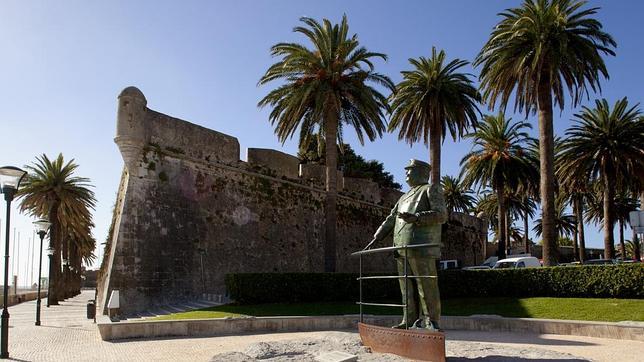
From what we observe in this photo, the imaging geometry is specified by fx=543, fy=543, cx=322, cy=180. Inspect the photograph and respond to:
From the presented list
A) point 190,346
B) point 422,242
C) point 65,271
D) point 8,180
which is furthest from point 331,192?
point 65,271

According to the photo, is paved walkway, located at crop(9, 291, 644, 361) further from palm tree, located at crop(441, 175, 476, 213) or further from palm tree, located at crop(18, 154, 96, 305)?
palm tree, located at crop(441, 175, 476, 213)

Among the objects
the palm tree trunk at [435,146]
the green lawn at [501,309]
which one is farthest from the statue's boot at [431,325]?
the palm tree trunk at [435,146]

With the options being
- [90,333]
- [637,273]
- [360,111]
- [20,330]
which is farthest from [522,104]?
[20,330]

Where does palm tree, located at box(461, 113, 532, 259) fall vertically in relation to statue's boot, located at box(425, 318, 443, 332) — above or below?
above

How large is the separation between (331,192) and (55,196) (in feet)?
59.7

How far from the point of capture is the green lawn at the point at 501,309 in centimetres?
1370

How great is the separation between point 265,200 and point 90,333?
466 inches

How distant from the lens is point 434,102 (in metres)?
24.7

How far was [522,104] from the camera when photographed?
2267 centimetres

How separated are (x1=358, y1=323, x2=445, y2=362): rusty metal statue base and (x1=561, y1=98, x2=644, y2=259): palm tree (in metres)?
22.1

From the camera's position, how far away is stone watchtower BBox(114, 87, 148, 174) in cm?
1958

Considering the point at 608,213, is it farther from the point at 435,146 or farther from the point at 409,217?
the point at 409,217

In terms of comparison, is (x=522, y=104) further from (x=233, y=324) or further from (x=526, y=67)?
(x=233, y=324)

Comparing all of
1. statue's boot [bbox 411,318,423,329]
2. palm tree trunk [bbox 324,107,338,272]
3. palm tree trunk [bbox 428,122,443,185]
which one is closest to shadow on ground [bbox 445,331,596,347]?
statue's boot [bbox 411,318,423,329]
